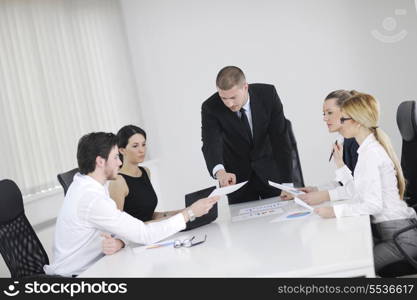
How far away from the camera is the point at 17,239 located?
3480 mm

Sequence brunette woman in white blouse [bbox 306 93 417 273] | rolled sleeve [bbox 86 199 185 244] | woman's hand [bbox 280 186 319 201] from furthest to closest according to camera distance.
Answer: woman's hand [bbox 280 186 319 201] < rolled sleeve [bbox 86 199 185 244] < brunette woman in white blouse [bbox 306 93 417 273]

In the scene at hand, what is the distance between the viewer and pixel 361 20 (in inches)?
260

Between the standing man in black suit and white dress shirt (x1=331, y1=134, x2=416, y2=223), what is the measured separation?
1141mm

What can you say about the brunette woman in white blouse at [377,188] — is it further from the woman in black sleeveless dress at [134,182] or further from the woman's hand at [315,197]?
the woman in black sleeveless dress at [134,182]

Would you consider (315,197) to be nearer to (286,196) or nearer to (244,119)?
(286,196)

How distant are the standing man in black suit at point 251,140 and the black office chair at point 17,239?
1284mm

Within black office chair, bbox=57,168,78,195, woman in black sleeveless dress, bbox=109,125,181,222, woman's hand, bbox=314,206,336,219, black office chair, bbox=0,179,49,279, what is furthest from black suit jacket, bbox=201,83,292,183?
black office chair, bbox=0,179,49,279

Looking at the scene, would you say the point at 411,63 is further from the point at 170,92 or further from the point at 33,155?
the point at 33,155

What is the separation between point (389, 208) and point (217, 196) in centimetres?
89

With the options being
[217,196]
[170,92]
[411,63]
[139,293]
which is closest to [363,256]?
[139,293]

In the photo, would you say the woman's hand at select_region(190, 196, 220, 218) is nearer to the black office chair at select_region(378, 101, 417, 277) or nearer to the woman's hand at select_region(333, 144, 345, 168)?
the woman's hand at select_region(333, 144, 345, 168)

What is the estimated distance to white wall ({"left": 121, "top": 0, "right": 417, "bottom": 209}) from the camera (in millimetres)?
6562

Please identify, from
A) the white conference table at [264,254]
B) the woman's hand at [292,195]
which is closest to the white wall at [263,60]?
the woman's hand at [292,195]

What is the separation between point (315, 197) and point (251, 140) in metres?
0.91
